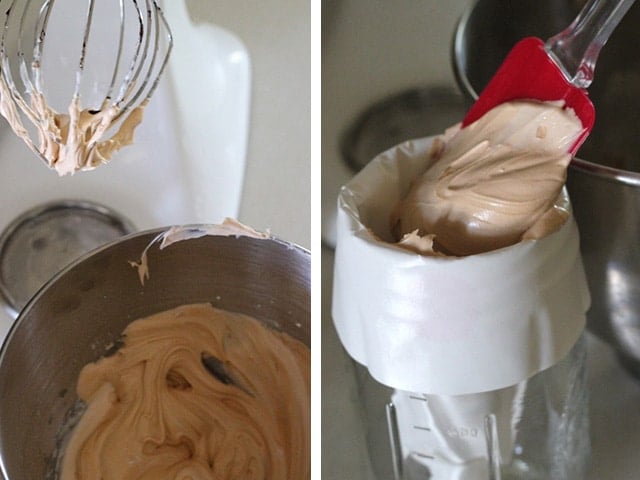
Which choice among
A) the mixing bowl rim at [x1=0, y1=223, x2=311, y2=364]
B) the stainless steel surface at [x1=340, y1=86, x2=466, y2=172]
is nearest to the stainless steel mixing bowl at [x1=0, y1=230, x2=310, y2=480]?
the mixing bowl rim at [x1=0, y1=223, x2=311, y2=364]

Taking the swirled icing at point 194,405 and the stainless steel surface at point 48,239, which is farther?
the stainless steel surface at point 48,239

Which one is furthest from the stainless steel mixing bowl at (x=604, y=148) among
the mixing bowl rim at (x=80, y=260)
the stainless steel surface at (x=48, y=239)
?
the stainless steel surface at (x=48, y=239)

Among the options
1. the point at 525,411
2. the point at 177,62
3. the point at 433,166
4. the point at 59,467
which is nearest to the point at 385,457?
the point at 525,411

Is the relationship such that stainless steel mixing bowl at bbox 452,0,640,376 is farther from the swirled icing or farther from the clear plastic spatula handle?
the swirled icing

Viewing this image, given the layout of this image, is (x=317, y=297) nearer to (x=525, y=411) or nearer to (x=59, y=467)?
(x=525, y=411)

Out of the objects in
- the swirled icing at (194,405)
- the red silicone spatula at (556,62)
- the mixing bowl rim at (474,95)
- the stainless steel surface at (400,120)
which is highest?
the red silicone spatula at (556,62)

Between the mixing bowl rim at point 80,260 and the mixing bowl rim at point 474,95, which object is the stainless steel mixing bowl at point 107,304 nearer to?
the mixing bowl rim at point 80,260

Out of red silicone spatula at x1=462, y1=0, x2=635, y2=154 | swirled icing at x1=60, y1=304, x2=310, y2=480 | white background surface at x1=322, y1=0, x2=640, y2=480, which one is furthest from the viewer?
swirled icing at x1=60, y1=304, x2=310, y2=480
